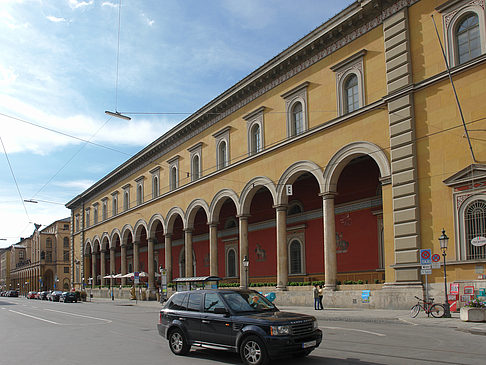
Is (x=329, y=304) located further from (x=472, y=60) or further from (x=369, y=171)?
(x=472, y=60)

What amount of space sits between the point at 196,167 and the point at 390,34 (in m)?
22.1

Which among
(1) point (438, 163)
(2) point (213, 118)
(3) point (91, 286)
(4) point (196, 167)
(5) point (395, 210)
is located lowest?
(3) point (91, 286)

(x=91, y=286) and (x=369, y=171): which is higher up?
(x=369, y=171)

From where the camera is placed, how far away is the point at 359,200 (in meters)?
31.5

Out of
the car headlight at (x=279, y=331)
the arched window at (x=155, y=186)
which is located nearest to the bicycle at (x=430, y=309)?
the car headlight at (x=279, y=331)

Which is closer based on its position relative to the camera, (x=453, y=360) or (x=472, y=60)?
(x=453, y=360)

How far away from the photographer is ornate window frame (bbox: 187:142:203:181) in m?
41.4

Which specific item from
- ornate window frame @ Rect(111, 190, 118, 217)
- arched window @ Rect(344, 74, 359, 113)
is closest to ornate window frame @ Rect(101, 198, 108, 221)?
ornate window frame @ Rect(111, 190, 118, 217)

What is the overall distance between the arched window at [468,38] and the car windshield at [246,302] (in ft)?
49.3

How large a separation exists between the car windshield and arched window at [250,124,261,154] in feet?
76.4

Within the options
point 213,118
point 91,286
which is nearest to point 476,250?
point 213,118

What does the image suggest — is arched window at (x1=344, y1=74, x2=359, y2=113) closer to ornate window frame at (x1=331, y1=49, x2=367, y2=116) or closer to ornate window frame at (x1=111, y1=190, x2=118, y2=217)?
ornate window frame at (x1=331, y1=49, x2=367, y2=116)

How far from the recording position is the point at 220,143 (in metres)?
38.7

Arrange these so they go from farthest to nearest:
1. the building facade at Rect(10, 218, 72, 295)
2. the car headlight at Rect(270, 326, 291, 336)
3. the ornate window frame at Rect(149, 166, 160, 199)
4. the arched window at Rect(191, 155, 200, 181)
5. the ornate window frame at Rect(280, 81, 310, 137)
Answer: the building facade at Rect(10, 218, 72, 295)
the ornate window frame at Rect(149, 166, 160, 199)
the arched window at Rect(191, 155, 200, 181)
the ornate window frame at Rect(280, 81, 310, 137)
the car headlight at Rect(270, 326, 291, 336)
